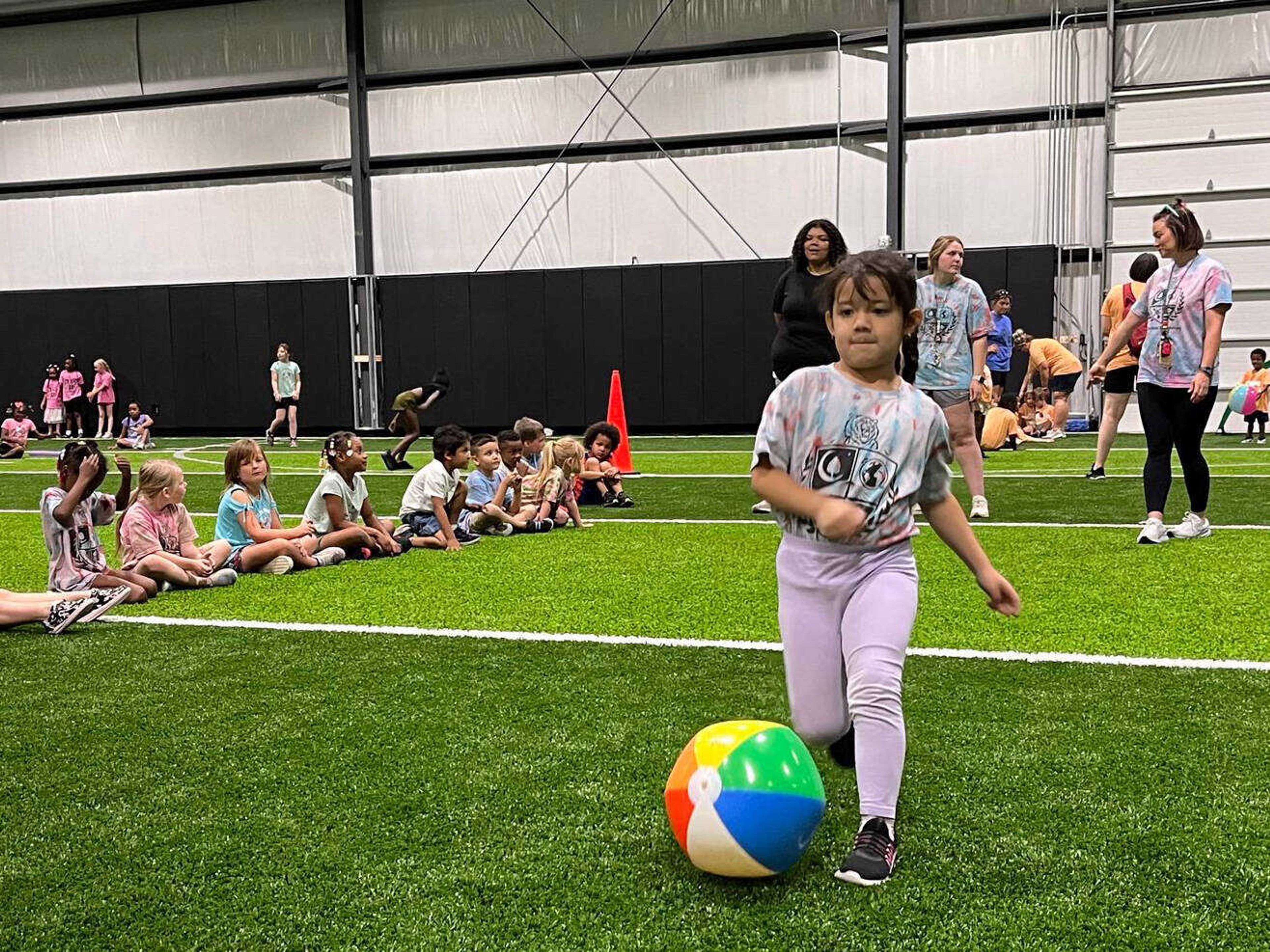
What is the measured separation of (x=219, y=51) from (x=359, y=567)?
2238 centimetres

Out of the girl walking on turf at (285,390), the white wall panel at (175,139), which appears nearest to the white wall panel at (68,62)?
the white wall panel at (175,139)

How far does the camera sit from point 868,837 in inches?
115

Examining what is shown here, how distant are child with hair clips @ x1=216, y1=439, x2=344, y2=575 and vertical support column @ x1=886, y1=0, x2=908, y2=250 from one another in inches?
659

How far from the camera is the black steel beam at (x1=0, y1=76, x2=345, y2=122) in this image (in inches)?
1012

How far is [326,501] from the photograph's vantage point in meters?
8.33

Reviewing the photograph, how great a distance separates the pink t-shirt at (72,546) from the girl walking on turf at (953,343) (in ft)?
18.8

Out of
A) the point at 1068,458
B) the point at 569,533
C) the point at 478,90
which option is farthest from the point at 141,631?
the point at 478,90

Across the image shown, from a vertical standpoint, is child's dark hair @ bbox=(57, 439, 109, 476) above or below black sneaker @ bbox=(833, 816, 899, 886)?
above

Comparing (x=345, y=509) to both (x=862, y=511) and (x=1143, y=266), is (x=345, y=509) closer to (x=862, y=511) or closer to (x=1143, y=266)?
(x=862, y=511)

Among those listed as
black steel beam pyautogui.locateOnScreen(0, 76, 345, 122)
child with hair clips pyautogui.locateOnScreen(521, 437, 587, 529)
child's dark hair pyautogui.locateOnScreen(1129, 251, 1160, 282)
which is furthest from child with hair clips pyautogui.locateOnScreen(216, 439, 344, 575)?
black steel beam pyautogui.locateOnScreen(0, 76, 345, 122)

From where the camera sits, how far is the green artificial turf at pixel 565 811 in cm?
272

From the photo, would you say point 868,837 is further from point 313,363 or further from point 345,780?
point 313,363

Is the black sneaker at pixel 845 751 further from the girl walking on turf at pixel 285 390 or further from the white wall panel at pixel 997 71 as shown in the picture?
the white wall panel at pixel 997 71

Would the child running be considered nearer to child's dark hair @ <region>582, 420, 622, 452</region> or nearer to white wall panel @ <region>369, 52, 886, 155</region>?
child's dark hair @ <region>582, 420, 622, 452</region>
